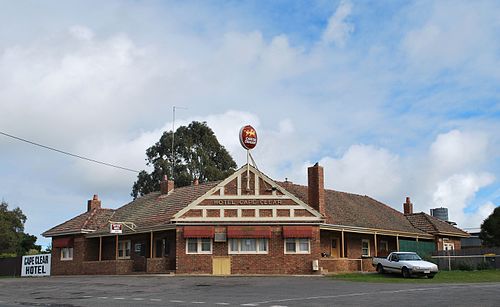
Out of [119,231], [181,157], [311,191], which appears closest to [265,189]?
[311,191]

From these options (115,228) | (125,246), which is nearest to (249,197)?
(115,228)

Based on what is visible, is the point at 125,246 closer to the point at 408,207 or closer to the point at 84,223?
the point at 84,223

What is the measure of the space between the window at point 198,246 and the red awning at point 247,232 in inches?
53.1

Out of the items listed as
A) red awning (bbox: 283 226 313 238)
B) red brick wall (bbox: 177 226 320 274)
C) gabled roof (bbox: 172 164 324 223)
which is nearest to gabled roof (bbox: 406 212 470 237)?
gabled roof (bbox: 172 164 324 223)

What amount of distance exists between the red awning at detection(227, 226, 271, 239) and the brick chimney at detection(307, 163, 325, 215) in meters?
3.99

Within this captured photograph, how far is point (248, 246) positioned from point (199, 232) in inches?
116

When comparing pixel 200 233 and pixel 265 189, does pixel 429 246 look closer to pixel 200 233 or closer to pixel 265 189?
pixel 265 189

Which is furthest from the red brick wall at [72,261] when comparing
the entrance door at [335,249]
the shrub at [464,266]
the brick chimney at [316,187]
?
the shrub at [464,266]

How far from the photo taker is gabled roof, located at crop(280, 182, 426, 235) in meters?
40.4

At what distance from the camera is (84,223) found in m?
42.7

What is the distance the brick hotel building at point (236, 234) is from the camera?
35.4m

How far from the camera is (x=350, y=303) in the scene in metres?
16.9

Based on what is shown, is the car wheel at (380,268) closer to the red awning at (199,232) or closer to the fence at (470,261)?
the fence at (470,261)

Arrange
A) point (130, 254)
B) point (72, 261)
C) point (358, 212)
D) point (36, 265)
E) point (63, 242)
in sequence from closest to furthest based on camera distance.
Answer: point (130, 254), point (72, 261), point (63, 242), point (358, 212), point (36, 265)
